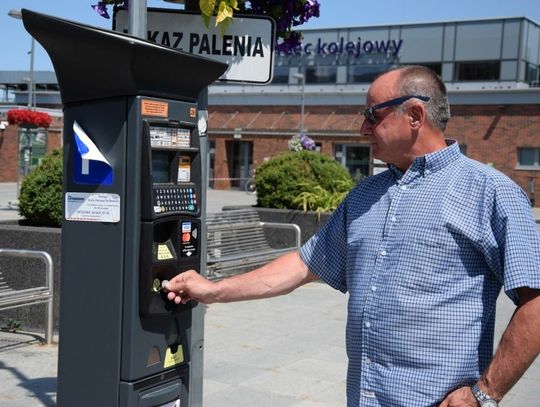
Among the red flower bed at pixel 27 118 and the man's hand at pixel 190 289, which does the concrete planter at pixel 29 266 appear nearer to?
the man's hand at pixel 190 289

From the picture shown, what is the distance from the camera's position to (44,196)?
751cm

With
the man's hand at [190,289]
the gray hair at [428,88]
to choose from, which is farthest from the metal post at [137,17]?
the gray hair at [428,88]

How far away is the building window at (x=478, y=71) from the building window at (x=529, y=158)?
214 inches

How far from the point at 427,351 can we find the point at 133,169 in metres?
1.46

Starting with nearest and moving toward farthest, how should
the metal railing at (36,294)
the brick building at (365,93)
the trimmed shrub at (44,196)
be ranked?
the metal railing at (36,294) → the trimmed shrub at (44,196) → the brick building at (365,93)

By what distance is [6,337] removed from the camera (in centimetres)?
685

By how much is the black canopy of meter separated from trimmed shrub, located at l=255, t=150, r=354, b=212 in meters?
8.12

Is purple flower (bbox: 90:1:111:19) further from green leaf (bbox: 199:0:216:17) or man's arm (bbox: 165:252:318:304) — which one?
man's arm (bbox: 165:252:318:304)

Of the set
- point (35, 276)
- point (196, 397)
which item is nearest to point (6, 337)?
point (35, 276)

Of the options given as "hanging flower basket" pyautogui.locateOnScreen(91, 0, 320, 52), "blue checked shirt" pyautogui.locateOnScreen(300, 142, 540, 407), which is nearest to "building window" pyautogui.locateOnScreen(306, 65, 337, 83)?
"hanging flower basket" pyautogui.locateOnScreen(91, 0, 320, 52)

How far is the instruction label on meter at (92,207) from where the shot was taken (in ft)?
10.5

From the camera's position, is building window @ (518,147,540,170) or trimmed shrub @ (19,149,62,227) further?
building window @ (518,147,540,170)

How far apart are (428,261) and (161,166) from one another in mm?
1353

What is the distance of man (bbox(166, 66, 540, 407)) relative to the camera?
2.28 meters
